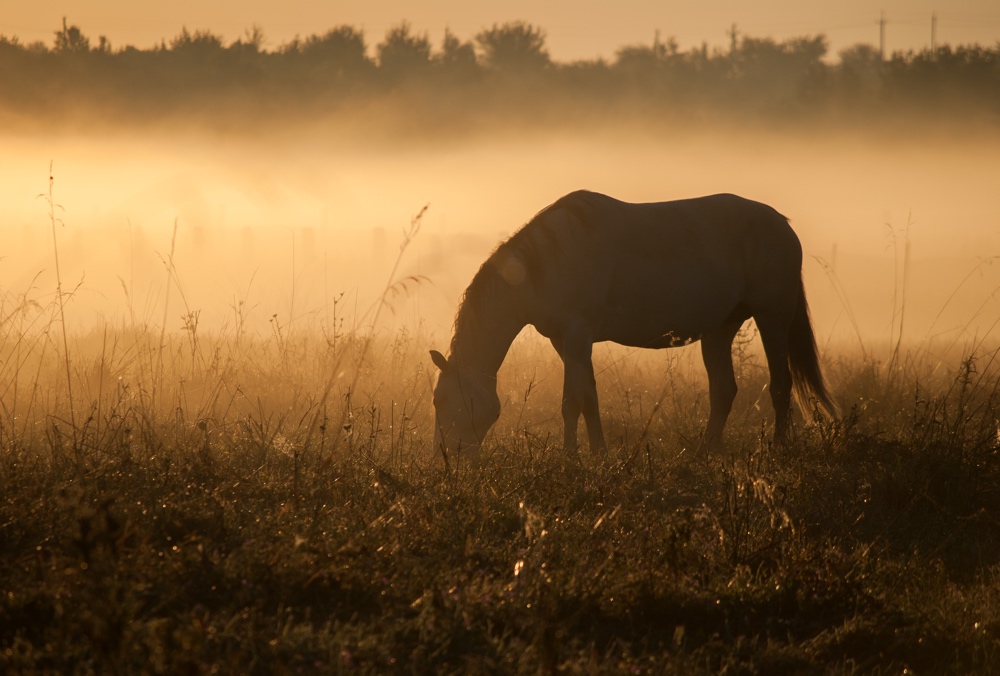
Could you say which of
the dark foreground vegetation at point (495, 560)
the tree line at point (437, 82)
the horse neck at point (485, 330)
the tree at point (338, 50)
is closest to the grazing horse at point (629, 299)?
the horse neck at point (485, 330)

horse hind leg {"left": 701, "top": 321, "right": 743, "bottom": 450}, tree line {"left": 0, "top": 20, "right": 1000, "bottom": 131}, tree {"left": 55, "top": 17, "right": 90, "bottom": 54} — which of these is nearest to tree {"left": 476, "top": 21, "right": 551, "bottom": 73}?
tree line {"left": 0, "top": 20, "right": 1000, "bottom": 131}

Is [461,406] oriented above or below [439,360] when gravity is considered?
below

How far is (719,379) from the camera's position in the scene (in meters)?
7.55

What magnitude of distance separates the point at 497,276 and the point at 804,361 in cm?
278

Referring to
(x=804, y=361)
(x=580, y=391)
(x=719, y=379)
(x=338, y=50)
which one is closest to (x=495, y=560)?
(x=580, y=391)

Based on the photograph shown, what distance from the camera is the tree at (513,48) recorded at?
5062 centimetres

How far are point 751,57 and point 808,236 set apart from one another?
3773 cm

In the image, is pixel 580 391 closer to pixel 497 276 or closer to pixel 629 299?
pixel 629 299

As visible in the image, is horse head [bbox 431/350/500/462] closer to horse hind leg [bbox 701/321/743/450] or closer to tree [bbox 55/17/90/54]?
horse hind leg [bbox 701/321/743/450]

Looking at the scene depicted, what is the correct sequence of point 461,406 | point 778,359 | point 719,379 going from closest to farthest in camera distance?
point 461,406
point 719,379
point 778,359

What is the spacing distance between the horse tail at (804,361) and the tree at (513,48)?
1742 inches

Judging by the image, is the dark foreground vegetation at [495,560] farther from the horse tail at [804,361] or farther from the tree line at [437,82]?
the tree line at [437,82]

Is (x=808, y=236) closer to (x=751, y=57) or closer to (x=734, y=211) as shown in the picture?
(x=734, y=211)

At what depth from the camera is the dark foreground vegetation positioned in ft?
9.42
